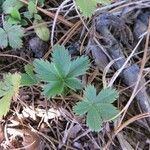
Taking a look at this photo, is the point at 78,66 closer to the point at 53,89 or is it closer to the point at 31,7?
the point at 53,89

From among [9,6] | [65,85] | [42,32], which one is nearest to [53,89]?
[65,85]

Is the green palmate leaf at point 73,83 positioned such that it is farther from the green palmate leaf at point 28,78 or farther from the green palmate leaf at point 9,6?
the green palmate leaf at point 9,6

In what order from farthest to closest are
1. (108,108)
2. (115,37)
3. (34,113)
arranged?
(115,37) < (34,113) < (108,108)

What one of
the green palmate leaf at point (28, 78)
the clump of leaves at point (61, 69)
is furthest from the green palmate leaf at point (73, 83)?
the green palmate leaf at point (28, 78)

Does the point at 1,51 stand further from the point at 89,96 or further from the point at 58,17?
the point at 89,96

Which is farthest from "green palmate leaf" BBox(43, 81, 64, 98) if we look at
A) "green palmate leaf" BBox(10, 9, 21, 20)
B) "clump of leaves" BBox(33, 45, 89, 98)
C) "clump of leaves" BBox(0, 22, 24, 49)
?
"green palmate leaf" BBox(10, 9, 21, 20)

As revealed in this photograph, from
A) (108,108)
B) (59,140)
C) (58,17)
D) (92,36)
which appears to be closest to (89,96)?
(108,108)

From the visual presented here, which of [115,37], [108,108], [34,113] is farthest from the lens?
[115,37]
